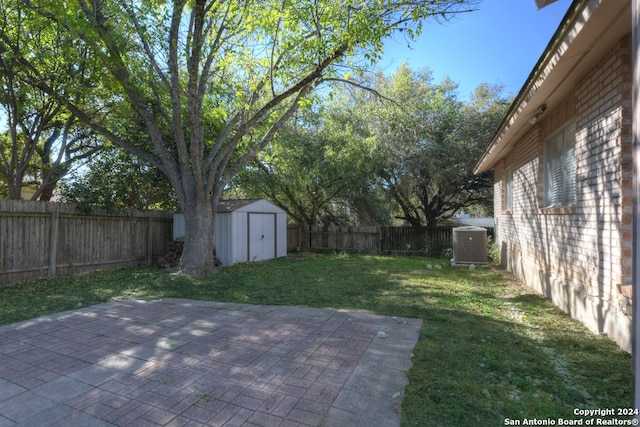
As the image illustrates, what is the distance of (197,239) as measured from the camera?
28.4ft

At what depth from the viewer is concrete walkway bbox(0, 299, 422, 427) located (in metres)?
2.39

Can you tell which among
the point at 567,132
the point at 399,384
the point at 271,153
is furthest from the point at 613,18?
the point at 271,153

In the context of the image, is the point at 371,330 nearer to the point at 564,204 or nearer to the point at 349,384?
the point at 349,384

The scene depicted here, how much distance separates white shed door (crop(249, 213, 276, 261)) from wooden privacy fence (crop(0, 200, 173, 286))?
9.80 feet

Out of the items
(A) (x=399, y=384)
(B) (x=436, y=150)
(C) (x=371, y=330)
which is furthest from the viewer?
(B) (x=436, y=150)

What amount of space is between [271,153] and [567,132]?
1136cm

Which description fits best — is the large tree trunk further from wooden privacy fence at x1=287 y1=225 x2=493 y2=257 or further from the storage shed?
wooden privacy fence at x1=287 y1=225 x2=493 y2=257

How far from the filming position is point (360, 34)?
6.90 m

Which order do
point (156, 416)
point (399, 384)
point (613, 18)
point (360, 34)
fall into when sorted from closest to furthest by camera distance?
point (156, 416) < point (399, 384) < point (613, 18) < point (360, 34)

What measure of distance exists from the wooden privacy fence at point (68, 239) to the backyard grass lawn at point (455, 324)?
2.06 ft

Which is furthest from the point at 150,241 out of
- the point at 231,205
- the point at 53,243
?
the point at 53,243

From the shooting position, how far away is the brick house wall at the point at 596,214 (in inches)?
132

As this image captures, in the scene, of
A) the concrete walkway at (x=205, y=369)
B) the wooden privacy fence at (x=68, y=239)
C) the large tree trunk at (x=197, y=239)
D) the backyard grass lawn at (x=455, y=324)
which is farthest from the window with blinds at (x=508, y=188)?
the wooden privacy fence at (x=68, y=239)

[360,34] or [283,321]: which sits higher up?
[360,34]
